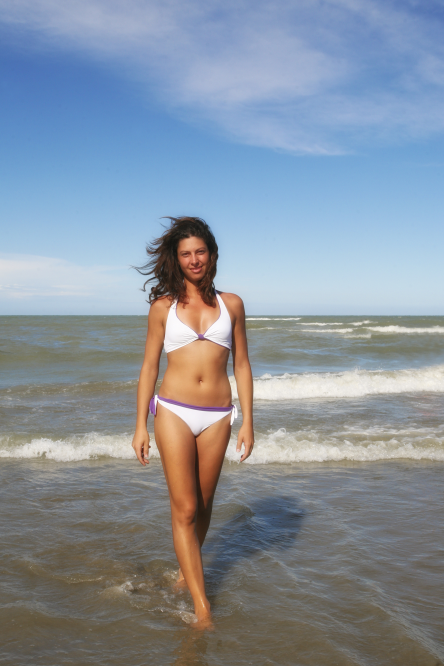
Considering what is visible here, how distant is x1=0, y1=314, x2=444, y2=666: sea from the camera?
2809 millimetres

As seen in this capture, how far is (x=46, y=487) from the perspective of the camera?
5383 millimetres

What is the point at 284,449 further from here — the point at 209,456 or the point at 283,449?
the point at 209,456

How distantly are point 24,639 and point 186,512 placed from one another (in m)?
1.06

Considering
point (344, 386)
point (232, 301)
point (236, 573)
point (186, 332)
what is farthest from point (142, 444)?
point (344, 386)

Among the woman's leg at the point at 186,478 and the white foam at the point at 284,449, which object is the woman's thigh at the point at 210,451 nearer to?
the woman's leg at the point at 186,478

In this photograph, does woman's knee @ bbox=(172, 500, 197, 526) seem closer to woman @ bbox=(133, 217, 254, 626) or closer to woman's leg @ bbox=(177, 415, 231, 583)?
woman @ bbox=(133, 217, 254, 626)

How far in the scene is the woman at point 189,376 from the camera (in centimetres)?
290

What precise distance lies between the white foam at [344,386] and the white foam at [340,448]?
167 inches

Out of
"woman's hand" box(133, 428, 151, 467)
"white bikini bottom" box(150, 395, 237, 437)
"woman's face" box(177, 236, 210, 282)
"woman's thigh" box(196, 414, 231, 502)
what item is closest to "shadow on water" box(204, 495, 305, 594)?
"woman's thigh" box(196, 414, 231, 502)

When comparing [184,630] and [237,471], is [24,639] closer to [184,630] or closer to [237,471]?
[184,630]

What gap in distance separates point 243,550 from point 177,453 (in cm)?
158

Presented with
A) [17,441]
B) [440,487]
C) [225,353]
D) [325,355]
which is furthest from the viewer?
[325,355]

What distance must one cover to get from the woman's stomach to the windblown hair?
0.93ft

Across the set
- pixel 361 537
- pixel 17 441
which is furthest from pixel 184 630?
pixel 17 441
